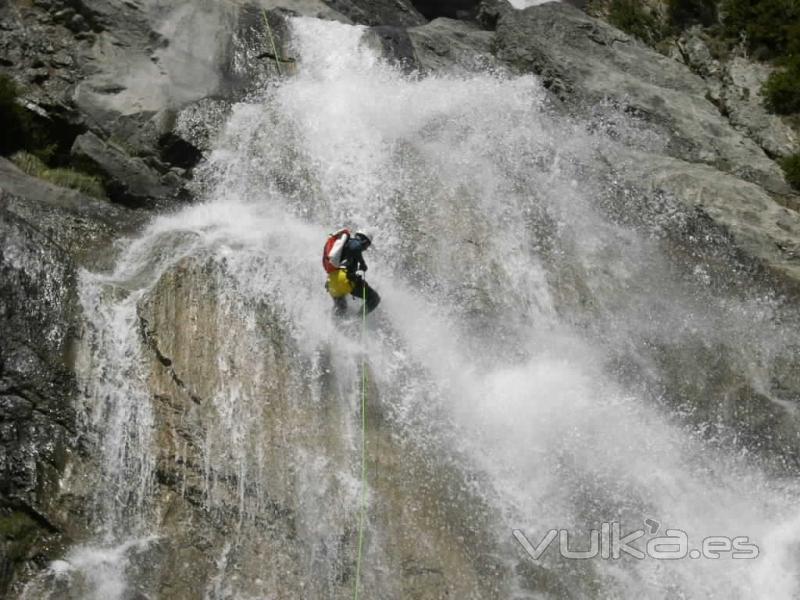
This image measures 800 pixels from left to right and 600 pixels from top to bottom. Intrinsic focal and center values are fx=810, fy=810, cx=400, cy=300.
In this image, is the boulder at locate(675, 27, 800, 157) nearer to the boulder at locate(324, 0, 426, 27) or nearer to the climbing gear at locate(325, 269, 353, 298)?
the boulder at locate(324, 0, 426, 27)

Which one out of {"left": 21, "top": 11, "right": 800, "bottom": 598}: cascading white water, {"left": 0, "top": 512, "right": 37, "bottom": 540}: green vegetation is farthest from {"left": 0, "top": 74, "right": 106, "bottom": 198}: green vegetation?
{"left": 0, "top": 512, "right": 37, "bottom": 540}: green vegetation

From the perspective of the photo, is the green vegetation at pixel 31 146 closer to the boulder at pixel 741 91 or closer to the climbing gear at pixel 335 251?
the climbing gear at pixel 335 251

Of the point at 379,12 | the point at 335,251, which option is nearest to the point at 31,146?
the point at 335,251

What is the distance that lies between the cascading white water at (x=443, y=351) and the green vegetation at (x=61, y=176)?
1.39 meters

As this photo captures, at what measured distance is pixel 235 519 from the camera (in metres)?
9.83

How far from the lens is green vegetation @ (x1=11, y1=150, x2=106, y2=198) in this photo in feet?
45.1

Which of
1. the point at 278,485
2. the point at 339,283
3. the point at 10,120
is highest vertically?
the point at 339,283

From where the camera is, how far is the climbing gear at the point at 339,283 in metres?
11.6

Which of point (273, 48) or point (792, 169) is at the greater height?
point (792, 169)

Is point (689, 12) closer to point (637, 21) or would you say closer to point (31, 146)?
point (637, 21)

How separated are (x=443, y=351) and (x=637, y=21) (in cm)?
1212

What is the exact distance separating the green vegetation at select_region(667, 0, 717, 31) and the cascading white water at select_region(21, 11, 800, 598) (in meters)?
5.61

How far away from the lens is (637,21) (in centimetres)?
1978

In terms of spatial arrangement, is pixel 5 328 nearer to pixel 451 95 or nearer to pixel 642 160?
pixel 451 95
